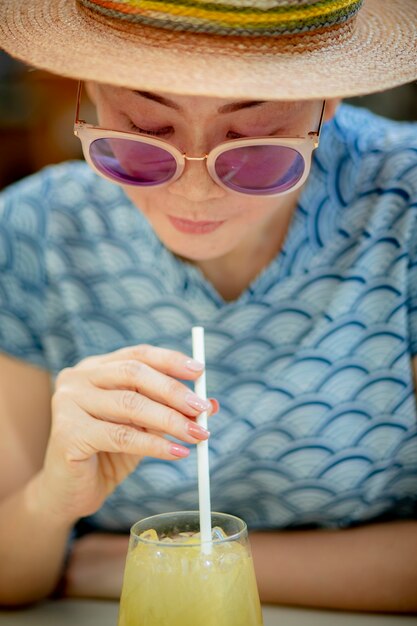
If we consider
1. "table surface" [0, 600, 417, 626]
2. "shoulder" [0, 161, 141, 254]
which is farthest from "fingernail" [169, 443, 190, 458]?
"shoulder" [0, 161, 141, 254]

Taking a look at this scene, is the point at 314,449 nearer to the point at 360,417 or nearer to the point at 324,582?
the point at 360,417

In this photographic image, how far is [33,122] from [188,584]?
14.3 ft

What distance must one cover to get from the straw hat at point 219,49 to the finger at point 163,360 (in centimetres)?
35

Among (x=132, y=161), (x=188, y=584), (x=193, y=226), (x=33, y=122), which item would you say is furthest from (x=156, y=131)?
(x=33, y=122)

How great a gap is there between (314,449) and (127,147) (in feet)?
2.12

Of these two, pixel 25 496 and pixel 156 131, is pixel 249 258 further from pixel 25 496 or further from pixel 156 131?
pixel 25 496

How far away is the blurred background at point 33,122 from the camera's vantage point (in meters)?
4.93

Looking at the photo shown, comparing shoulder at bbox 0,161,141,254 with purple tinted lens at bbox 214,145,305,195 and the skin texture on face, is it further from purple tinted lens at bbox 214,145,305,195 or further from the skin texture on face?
purple tinted lens at bbox 214,145,305,195

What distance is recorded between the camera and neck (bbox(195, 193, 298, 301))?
1.63 metres

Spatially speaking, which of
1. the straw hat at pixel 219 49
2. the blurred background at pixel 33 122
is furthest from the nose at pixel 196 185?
the blurred background at pixel 33 122

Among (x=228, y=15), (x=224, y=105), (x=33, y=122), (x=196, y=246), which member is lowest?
(x=33, y=122)

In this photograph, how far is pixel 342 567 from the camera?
1438mm

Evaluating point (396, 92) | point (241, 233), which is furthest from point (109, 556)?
point (396, 92)

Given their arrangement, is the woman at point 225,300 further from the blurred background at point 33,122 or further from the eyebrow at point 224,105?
the blurred background at point 33,122
